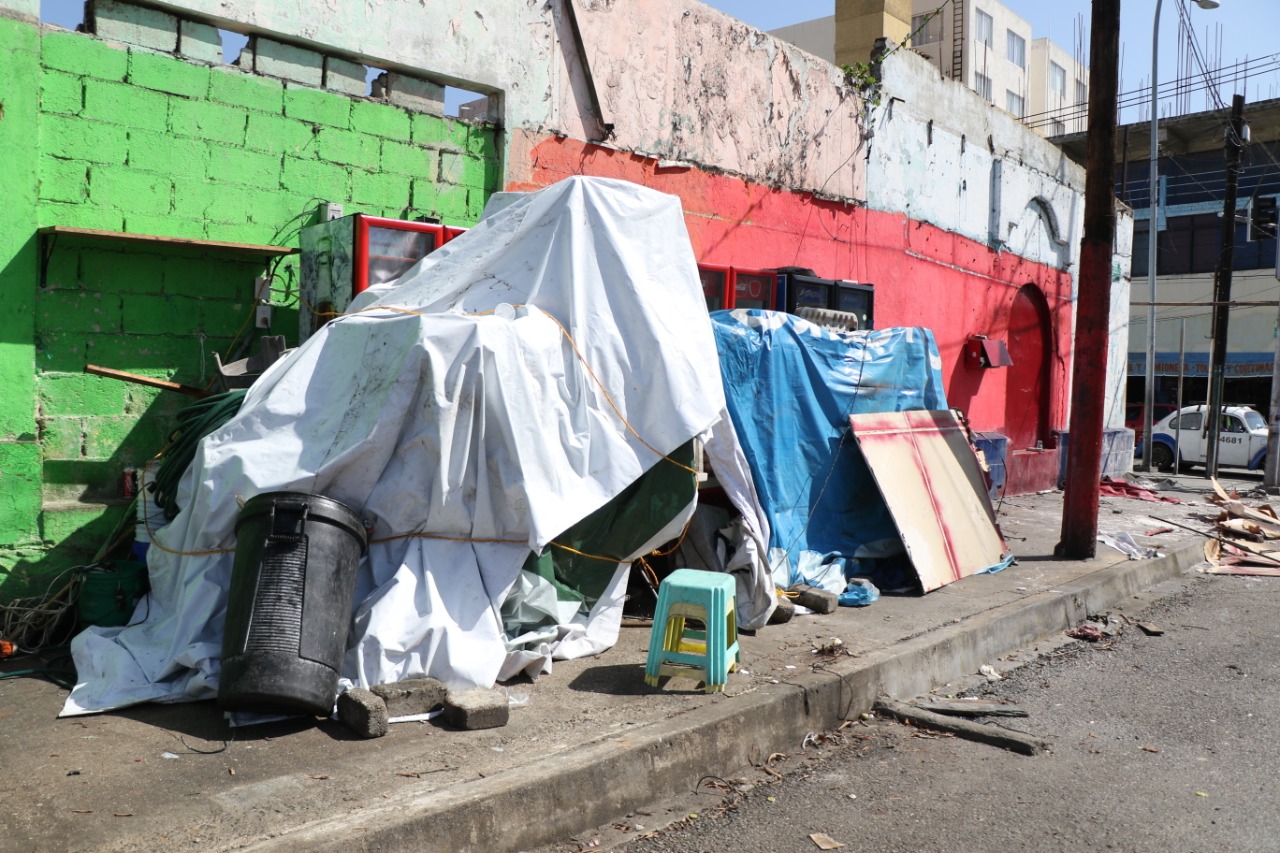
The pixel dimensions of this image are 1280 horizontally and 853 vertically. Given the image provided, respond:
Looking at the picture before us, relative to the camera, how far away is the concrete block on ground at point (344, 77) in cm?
709

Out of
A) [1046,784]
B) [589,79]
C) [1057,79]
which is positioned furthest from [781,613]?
[1057,79]

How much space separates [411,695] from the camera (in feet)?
14.3

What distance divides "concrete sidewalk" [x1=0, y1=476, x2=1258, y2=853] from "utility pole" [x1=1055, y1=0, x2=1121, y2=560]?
12.2ft

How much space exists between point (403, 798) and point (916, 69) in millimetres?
11801

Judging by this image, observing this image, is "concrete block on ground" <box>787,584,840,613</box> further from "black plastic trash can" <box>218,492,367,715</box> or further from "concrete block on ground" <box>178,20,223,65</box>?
"concrete block on ground" <box>178,20,223,65</box>

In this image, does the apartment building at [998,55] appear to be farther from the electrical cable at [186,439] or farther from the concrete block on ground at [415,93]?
the electrical cable at [186,439]

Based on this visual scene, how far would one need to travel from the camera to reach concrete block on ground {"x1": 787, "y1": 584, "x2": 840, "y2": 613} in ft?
21.7

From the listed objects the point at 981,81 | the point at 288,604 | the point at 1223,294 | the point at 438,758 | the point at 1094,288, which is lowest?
the point at 438,758

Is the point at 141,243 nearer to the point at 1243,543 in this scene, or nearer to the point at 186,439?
the point at 186,439

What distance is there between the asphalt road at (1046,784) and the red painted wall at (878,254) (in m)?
5.36

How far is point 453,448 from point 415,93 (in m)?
3.70

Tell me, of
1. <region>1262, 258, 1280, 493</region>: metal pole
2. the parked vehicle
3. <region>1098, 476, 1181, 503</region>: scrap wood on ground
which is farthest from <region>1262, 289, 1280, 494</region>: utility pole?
the parked vehicle

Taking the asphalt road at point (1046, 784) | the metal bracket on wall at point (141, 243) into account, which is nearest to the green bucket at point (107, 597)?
the metal bracket on wall at point (141, 243)

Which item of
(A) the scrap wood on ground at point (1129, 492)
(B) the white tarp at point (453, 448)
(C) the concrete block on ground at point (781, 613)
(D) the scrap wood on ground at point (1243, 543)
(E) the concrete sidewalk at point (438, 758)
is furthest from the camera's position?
(A) the scrap wood on ground at point (1129, 492)
